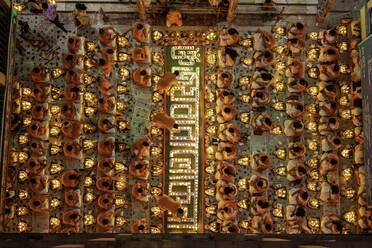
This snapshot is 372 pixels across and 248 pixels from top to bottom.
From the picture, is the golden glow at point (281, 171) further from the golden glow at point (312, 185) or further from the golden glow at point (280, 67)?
the golden glow at point (280, 67)

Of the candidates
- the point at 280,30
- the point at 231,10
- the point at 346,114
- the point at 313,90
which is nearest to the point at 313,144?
the point at 346,114

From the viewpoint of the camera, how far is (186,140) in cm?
827

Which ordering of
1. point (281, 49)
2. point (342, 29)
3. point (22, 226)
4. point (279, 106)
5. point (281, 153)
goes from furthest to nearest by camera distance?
1. point (342, 29)
2. point (281, 49)
3. point (279, 106)
4. point (281, 153)
5. point (22, 226)

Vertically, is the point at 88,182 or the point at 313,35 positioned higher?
the point at 313,35

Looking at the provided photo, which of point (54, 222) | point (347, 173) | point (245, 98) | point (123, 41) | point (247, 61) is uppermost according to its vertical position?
point (123, 41)

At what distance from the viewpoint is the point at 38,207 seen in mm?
7723

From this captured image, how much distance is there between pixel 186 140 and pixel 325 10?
17.0ft

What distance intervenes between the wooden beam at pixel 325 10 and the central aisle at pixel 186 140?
3.41 m

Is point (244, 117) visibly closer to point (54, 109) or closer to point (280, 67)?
point (280, 67)

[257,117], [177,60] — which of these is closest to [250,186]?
[257,117]

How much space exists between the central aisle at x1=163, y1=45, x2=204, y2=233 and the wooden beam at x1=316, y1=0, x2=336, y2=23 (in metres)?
3.41

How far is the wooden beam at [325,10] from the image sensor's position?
26.3ft

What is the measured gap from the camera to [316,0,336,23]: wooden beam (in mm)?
8031

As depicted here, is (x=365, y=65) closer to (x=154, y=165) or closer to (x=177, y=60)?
(x=177, y=60)
